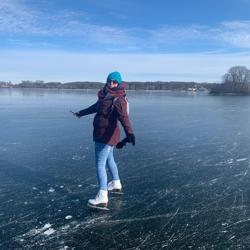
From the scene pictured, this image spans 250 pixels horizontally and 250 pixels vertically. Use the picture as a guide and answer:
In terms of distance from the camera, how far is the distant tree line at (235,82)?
218ft

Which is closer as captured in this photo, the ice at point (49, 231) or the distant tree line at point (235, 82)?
the ice at point (49, 231)

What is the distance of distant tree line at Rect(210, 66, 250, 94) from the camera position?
66312 mm

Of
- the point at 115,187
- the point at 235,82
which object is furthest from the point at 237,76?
the point at 115,187

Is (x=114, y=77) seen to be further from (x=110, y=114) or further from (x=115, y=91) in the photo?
(x=110, y=114)

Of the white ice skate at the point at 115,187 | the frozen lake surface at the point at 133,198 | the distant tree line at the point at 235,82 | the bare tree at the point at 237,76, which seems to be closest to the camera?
the frozen lake surface at the point at 133,198

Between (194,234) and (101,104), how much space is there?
5.65ft

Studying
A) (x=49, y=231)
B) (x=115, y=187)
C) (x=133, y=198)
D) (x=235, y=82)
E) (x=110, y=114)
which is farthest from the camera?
(x=235, y=82)

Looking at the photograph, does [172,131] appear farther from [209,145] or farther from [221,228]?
[221,228]

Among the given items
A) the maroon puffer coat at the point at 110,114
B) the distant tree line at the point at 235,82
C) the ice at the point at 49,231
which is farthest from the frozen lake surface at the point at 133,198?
the distant tree line at the point at 235,82

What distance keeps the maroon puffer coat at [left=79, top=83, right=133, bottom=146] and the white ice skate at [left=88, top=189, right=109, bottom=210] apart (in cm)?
60

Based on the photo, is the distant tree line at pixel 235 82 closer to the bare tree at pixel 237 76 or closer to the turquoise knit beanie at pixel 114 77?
the bare tree at pixel 237 76

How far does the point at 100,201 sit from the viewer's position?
4039 millimetres

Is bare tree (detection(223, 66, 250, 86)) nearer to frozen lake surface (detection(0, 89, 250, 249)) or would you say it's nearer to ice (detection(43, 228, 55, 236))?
frozen lake surface (detection(0, 89, 250, 249))

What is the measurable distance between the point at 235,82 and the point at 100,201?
75.0 meters
